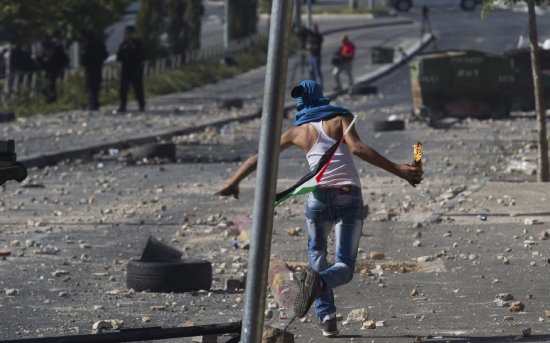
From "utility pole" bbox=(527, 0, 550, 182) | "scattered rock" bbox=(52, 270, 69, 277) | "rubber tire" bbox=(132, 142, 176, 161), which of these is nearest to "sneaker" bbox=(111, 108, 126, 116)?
"rubber tire" bbox=(132, 142, 176, 161)

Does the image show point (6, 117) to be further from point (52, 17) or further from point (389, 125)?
point (389, 125)

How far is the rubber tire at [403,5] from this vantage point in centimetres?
7456

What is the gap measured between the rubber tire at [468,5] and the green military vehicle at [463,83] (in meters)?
49.4

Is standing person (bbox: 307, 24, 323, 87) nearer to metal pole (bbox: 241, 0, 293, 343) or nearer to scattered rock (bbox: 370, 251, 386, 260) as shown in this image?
scattered rock (bbox: 370, 251, 386, 260)

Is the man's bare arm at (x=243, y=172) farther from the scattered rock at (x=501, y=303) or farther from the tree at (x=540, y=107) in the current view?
the tree at (x=540, y=107)

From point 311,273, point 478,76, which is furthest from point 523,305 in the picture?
point 478,76

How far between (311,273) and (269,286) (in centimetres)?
243

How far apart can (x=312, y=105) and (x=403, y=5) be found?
6892 cm

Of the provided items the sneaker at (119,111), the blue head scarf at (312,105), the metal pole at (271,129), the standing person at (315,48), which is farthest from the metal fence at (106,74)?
the metal pole at (271,129)

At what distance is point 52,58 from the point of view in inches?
1123

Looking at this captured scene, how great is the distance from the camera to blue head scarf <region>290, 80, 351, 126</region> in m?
6.96

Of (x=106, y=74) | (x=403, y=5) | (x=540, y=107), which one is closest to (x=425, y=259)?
(x=540, y=107)

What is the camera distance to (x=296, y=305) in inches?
255

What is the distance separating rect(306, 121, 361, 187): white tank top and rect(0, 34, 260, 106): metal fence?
22.5 m
